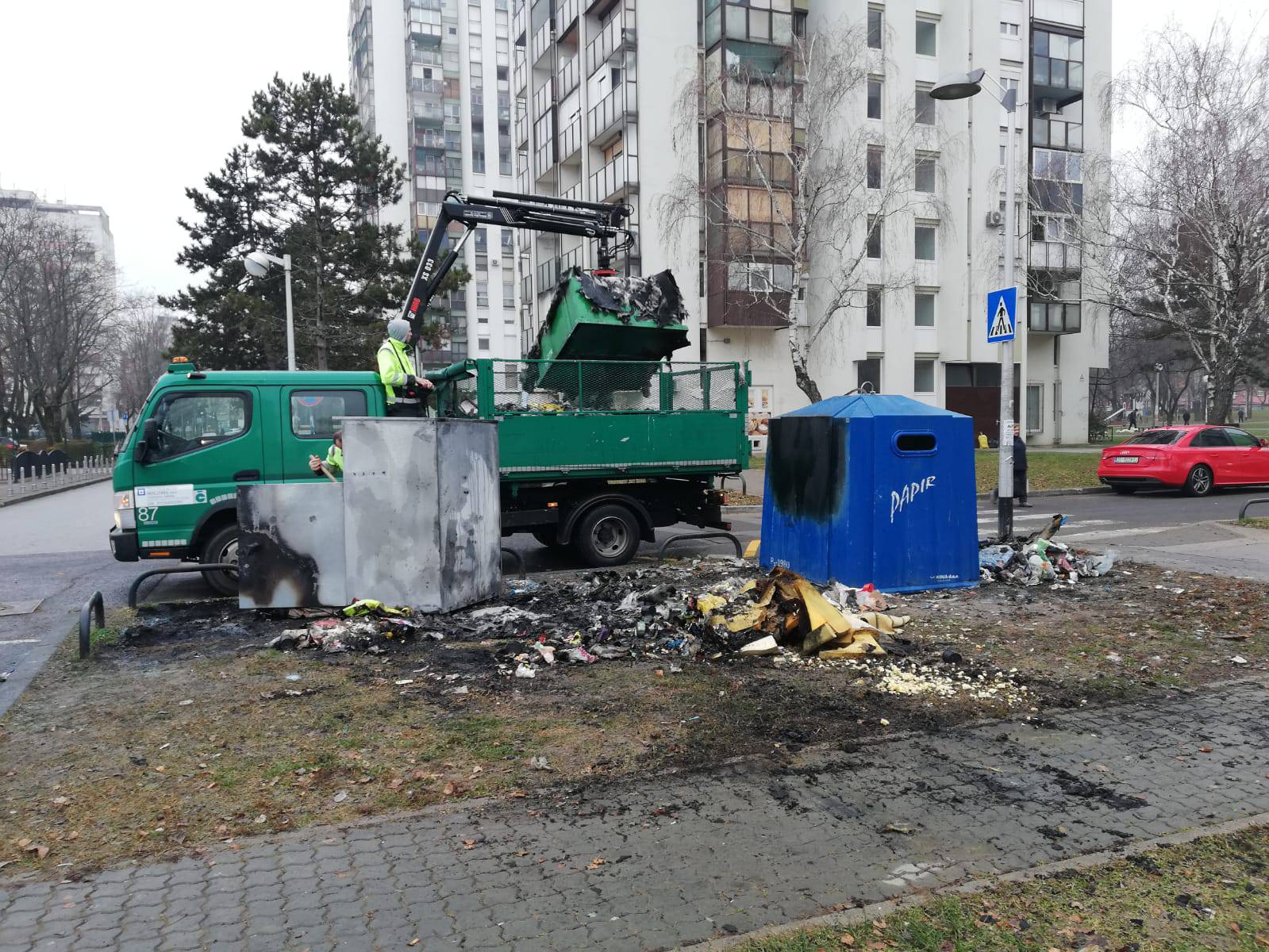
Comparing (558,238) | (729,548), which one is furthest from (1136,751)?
(558,238)

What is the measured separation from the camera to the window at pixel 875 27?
3088 cm

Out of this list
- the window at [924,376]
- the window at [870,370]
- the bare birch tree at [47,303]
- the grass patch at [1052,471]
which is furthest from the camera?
the bare birch tree at [47,303]

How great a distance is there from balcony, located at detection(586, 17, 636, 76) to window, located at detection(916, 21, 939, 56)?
1156cm

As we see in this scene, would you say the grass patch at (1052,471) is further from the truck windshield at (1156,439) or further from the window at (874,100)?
the window at (874,100)

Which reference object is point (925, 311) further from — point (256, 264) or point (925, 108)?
point (256, 264)

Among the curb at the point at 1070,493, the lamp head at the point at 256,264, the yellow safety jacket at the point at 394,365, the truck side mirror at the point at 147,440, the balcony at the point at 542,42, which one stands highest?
the balcony at the point at 542,42

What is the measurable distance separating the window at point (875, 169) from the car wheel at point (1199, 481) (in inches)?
650

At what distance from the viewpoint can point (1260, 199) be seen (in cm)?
2298

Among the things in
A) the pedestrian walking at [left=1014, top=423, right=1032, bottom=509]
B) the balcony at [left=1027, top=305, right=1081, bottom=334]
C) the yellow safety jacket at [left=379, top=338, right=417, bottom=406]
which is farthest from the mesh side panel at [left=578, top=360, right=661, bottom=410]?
the balcony at [left=1027, top=305, right=1081, bottom=334]

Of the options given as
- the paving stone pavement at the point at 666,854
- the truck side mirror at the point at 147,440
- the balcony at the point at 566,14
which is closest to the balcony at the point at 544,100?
the balcony at the point at 566,14

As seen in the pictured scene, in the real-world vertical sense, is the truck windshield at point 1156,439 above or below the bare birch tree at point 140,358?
below

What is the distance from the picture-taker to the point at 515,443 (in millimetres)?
9594

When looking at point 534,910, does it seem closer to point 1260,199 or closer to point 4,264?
point 1260,199

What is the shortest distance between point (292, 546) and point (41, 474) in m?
31.4
